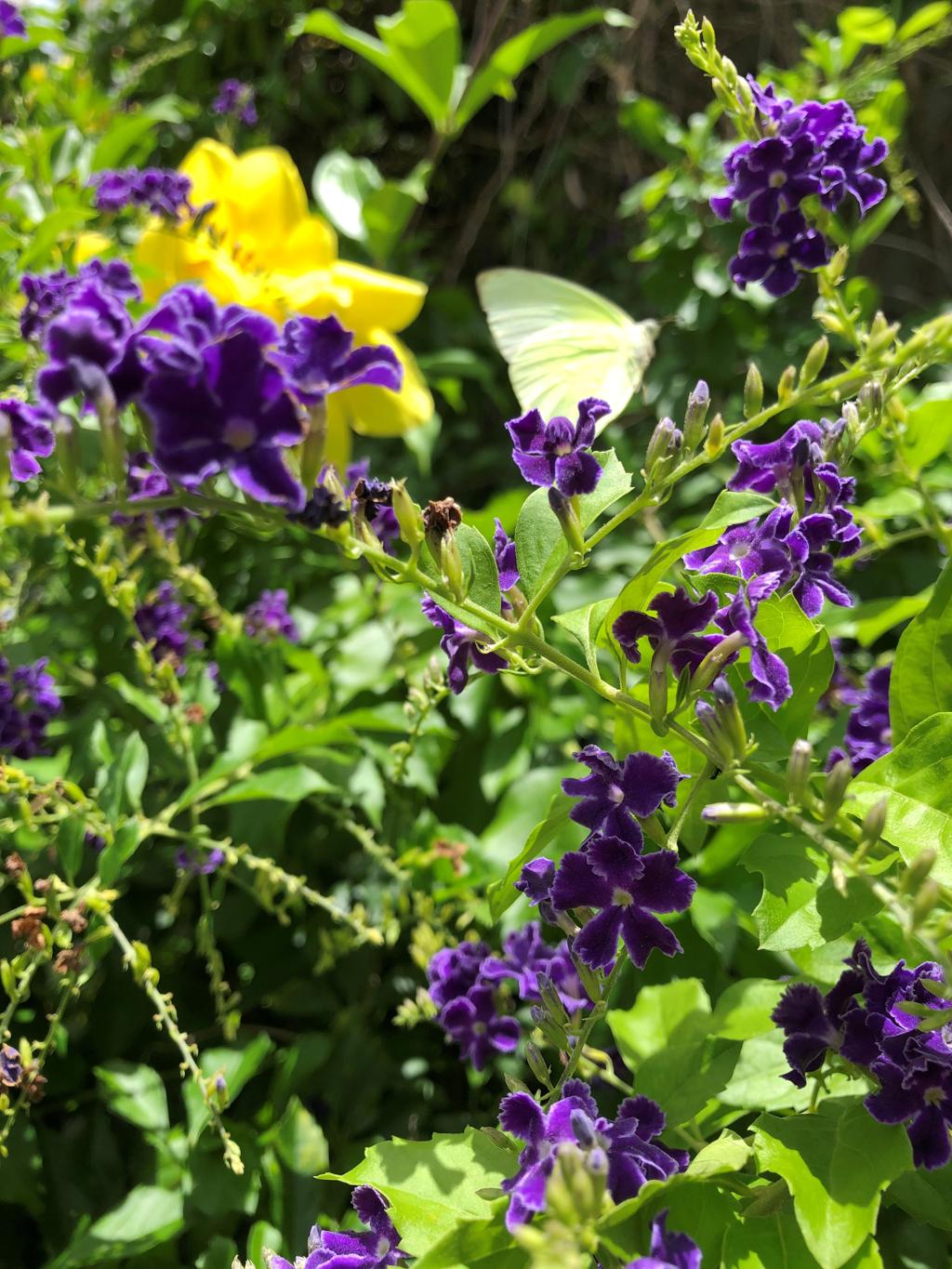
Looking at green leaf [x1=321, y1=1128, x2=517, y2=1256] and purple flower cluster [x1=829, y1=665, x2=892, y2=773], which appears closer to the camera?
green leaf [x1=321, y1=1128, x2=517, y2=1256]

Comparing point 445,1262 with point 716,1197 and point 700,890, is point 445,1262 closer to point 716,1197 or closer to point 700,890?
point 716,1197

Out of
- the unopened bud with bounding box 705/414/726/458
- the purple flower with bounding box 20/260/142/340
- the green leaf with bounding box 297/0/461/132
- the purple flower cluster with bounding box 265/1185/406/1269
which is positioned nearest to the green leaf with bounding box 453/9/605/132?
the green leaf with bounding box 297/0/461/132

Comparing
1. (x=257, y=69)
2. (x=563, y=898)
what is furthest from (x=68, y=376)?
(x=257, y=69)

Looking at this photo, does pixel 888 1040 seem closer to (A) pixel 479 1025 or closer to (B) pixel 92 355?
(A) pixel 479 1025

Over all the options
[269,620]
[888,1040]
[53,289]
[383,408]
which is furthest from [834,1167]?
[383,408]

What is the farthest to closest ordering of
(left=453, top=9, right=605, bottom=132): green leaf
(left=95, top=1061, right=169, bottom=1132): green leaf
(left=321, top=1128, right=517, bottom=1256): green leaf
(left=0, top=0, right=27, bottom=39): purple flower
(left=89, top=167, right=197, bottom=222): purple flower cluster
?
(left=453, top=9, right=605, bottom=132): green leaf < (left=0, top=0, right=27, bottom=39): purple flower < (left=89, top=167, right=197, bottom=222): purple flower cluster < (left=95, top=1061, right=169, bottom=1132): green leaf < (left=321, top=1128, right=517, bottom=1256): green leaf

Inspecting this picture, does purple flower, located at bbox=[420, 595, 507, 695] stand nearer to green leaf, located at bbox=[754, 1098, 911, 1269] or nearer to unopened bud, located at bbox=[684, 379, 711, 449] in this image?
unopened bud, located at bbox=[684, 379, 711, 449]

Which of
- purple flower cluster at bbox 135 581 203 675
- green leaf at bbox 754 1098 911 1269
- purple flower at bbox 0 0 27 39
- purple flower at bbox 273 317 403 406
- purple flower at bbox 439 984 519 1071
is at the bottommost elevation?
purple flower at bbox 439 984 519 1071

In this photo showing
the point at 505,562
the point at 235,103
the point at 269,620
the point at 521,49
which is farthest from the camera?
the point at 235,103

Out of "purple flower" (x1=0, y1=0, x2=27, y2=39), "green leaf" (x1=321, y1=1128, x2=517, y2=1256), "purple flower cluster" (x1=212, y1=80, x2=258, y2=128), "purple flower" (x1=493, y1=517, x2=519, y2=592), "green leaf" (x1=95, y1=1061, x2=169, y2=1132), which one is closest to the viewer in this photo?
"green leaf" (x1=321, y1=1128, x2=517, y2=1256)
